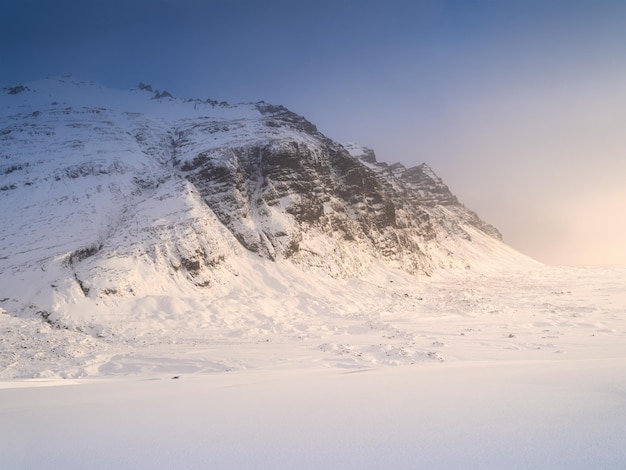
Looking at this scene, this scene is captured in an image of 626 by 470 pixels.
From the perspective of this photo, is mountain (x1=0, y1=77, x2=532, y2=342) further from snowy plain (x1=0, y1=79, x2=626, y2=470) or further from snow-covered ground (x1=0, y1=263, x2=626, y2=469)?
snow-covered ground (x1=0, y1=263, x2=626, y2=469)

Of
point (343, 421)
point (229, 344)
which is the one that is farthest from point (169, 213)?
point (343, 421)

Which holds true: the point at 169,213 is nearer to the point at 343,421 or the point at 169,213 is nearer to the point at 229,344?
the point at 229,344

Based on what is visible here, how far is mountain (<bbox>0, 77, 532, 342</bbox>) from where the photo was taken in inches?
896

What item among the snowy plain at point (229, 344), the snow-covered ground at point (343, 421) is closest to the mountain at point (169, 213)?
the snowy plain at point (229, 344)

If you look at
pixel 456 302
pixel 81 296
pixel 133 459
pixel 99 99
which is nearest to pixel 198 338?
pixel 81 296

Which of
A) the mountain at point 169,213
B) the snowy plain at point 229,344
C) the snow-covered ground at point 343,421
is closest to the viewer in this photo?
the snow-covered ground at point 343,421

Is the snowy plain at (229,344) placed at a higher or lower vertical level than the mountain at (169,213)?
lower

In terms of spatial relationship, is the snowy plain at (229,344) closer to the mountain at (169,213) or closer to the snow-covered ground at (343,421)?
the snow-covered ground at (343,421)

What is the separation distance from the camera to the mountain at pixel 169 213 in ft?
74.6

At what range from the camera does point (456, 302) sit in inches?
1128

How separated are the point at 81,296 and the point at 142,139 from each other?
3208 cm

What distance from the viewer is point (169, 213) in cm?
3106

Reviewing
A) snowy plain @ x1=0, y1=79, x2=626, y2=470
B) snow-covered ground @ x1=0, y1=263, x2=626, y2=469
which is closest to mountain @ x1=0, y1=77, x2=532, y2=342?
snowy plain @ x1=0, y1=79, x2=626, y2=470

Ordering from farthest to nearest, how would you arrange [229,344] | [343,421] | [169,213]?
1. [169,213]
2. [229,344]
3. [343,421]
